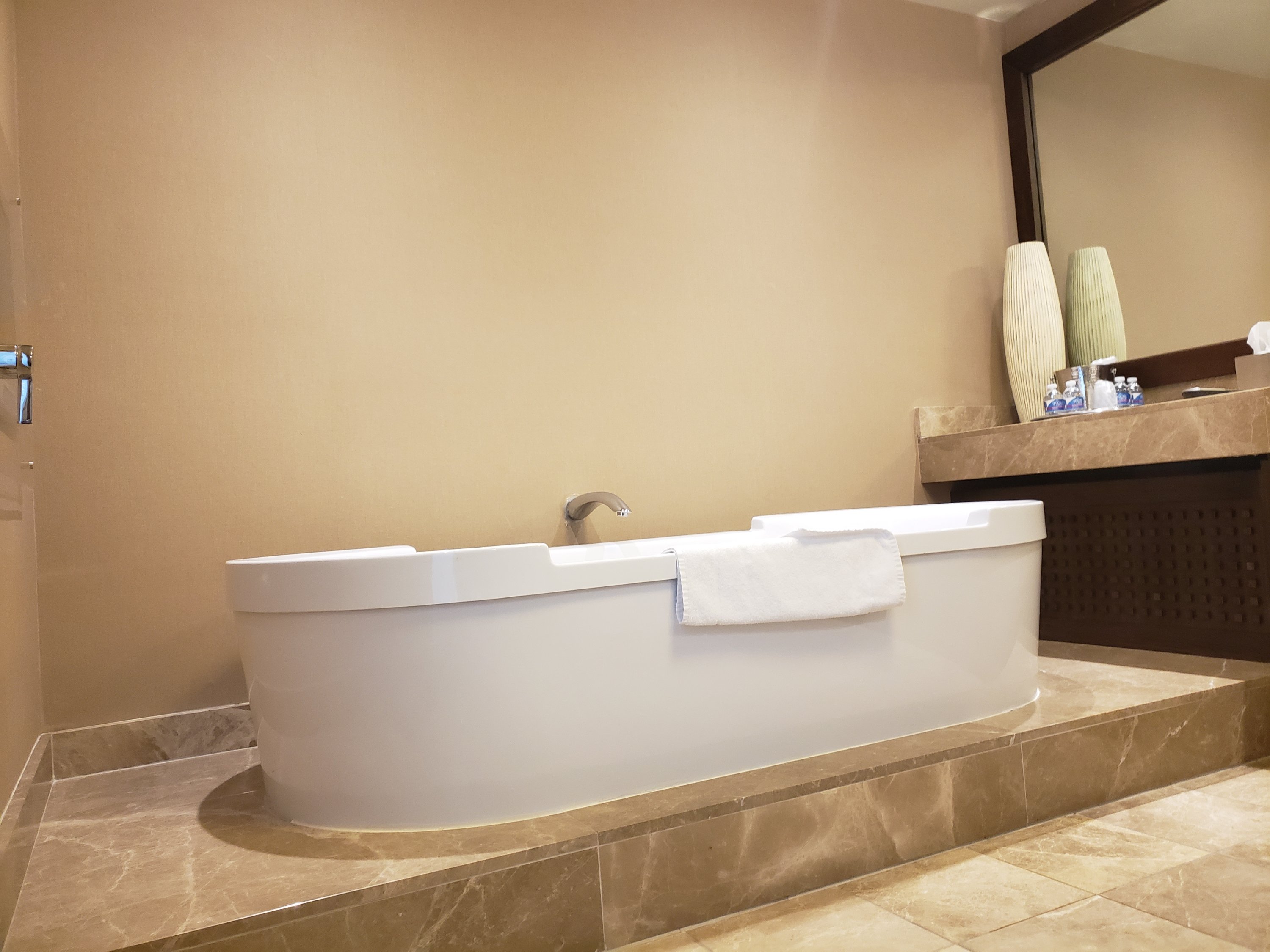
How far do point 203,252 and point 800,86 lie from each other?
6.07ft

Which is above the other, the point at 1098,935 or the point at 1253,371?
the point at 1253,371

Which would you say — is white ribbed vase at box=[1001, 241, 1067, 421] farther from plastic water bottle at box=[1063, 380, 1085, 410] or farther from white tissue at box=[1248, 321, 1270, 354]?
white tissue at box=[1248, 321, 1270, 354]

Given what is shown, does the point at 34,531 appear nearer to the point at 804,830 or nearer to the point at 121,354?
the point at 121,354

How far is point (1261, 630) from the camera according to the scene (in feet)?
7.48

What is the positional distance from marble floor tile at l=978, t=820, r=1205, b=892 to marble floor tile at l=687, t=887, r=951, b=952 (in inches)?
12.1

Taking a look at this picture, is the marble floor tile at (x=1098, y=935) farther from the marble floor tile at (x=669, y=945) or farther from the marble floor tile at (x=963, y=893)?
the marble floor tile at (x=669, y=945)

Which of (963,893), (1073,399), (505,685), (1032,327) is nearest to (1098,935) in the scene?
(963,893)

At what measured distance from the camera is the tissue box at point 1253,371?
7.62ft

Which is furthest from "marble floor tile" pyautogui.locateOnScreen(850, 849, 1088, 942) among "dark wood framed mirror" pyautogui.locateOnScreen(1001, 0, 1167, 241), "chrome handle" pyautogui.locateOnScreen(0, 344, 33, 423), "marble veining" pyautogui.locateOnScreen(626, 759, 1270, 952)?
"dark wood framed mirror" pyautogui.locateOnScreen(1001, 0, 1167, 241)

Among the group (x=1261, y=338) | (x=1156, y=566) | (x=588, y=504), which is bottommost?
→ (x=1156, y=566)

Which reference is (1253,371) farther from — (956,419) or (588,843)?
(588,843)

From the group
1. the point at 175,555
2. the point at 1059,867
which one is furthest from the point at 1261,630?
the point at 175,555

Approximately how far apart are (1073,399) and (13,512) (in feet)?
8.62

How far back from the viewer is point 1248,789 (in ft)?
6.03
